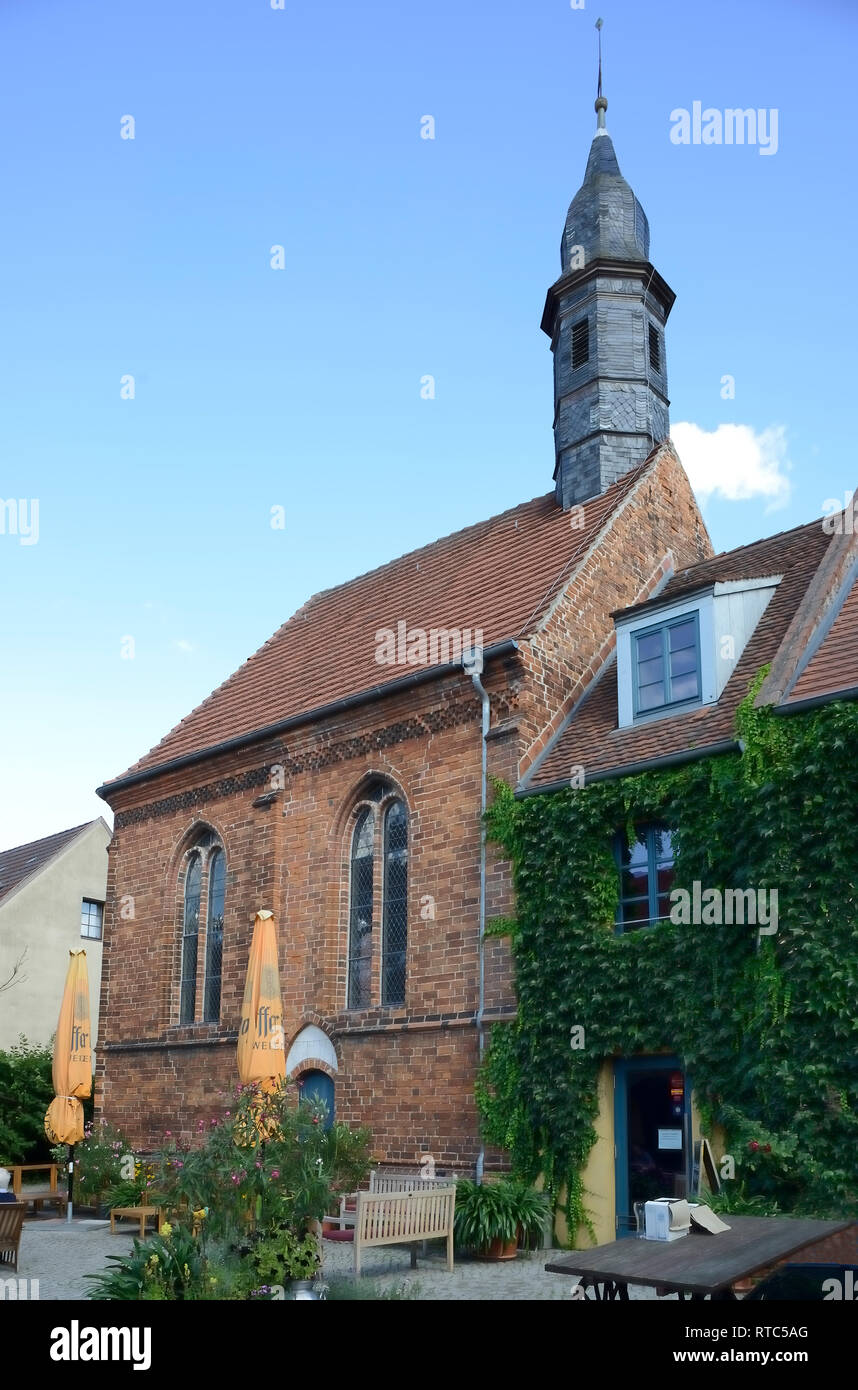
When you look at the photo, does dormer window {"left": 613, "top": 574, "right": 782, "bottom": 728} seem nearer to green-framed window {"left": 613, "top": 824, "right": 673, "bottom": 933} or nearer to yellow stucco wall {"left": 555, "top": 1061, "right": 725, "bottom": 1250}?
green-framed window {"left": 613, "top": 824, "right": 673, "bottom": 933}

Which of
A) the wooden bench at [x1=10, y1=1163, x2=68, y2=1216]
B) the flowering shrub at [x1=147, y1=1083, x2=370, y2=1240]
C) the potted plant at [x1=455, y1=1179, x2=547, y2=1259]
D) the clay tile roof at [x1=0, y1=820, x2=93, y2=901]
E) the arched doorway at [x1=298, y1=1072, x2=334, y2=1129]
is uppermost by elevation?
the clay tile roof at [x1=0, y1=820, x2=93, y2=901]

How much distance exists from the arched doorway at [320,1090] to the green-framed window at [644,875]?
528 centimetres

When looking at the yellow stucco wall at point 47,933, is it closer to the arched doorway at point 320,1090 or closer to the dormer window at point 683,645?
the arched doorway at point 320,1090

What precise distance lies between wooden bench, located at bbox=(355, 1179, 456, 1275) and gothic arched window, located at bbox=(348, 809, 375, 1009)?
16.5 feet

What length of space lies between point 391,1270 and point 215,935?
29.5ft

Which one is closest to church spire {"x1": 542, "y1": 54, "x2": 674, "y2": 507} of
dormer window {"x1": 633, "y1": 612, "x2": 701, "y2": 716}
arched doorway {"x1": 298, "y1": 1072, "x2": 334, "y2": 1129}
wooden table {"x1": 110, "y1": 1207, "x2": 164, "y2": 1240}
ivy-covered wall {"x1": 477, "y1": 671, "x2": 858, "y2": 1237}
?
dormer window {"x1": 633, "y1": 612, "x2": 701, "y2": 716}

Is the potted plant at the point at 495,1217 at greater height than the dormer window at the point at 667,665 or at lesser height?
lesser

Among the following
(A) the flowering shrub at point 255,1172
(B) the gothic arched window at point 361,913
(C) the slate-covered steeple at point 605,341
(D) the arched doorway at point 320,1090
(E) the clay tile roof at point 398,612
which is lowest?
(A) the flowering shrub at point 255,1172

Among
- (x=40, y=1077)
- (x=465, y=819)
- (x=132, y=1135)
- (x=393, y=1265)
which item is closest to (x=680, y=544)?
(x=465, y=819)

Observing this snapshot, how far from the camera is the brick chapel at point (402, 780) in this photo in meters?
16.2

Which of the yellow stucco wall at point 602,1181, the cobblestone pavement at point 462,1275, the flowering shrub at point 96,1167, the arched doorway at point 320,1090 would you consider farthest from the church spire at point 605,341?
the flowering shrub at point 96,1167

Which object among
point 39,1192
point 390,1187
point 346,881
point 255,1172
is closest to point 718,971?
point 390,1187

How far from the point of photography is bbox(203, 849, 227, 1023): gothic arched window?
20328 mm

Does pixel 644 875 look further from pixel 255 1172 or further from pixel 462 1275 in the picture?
pixel 255 1172
